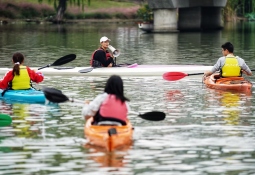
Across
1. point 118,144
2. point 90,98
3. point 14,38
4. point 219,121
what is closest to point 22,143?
Answer: point 118,144

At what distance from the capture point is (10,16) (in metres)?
89.5

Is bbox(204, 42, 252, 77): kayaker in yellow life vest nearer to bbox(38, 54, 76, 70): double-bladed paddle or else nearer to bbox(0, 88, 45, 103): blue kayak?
bbox(38, 54, 76, 70): double-bladed paddle

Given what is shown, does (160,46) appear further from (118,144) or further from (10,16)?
(10,16)

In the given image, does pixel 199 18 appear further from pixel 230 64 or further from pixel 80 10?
pixel 230 64

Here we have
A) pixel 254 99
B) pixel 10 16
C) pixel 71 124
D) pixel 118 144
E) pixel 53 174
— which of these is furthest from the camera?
pixel 10 16

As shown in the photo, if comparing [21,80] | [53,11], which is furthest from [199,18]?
[21,80]

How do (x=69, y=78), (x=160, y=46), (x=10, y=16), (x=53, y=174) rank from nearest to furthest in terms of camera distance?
(x=53, y=174) → (x=69, y=78) → (x=160, y=46) → (x=10, y=16)

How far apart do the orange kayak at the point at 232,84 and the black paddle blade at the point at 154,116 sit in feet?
20.6

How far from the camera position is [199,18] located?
71250mm

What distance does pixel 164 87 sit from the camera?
22703 mm

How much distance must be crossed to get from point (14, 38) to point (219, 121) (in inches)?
1507

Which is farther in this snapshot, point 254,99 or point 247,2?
point 247,2

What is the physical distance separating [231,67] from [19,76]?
5.53 metres

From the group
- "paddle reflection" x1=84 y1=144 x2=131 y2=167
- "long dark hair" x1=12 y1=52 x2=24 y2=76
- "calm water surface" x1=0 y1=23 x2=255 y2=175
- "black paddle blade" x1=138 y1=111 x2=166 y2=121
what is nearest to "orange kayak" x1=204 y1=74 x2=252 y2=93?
"calm water surface" x1=0 y1=23 x2=255 y2=175
